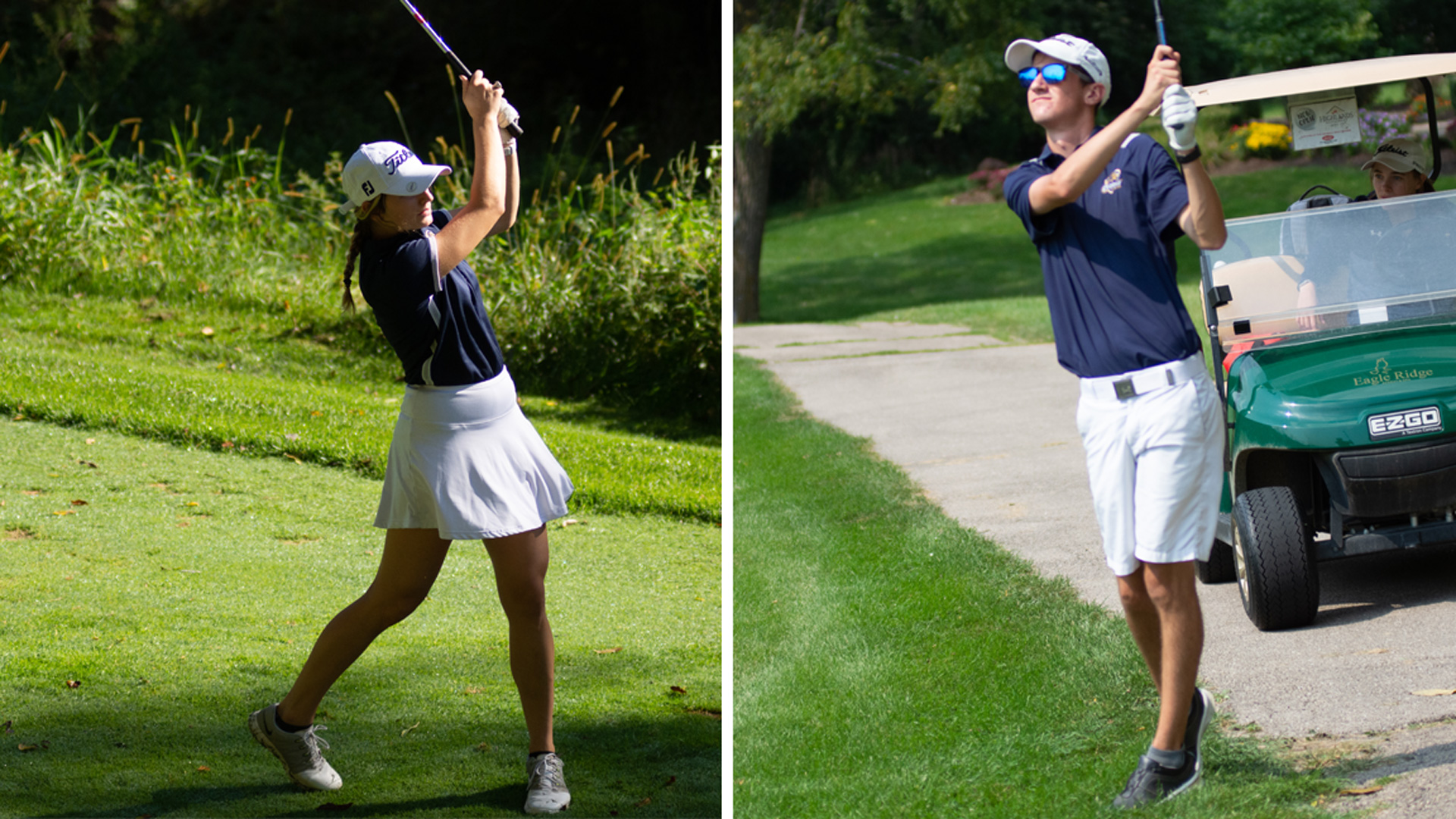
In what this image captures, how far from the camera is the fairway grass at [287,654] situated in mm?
3789

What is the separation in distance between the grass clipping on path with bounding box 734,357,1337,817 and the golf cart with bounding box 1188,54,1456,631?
0.64 meters

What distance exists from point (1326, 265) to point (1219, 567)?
47.9 inches

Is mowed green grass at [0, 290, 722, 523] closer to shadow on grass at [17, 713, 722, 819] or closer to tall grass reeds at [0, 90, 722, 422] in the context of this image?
tall grass reeds at [0, 90, 722, 422]

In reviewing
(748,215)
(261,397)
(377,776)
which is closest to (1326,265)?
(377,776)

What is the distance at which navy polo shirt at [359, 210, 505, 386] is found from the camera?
11.5 ft

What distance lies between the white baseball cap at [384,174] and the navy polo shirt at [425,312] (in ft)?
0.38

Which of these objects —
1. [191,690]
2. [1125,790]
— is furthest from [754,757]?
[191,690]

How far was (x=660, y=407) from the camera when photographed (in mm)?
9805

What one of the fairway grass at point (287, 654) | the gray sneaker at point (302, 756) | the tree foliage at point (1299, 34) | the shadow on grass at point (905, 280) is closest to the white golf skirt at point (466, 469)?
the gray sneaker at point (302, 756)

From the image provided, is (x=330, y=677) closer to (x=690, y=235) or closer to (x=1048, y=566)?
(x=1048, y=566)

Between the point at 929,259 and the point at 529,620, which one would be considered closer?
the point at 529,620

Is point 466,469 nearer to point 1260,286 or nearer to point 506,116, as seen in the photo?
point 506,116

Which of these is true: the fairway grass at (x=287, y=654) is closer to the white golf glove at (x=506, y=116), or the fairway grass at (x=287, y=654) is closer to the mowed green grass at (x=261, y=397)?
the mowed green grass at (x=261, y=397)

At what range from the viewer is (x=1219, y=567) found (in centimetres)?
559
